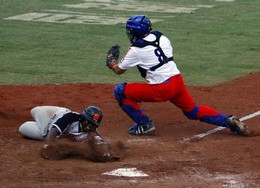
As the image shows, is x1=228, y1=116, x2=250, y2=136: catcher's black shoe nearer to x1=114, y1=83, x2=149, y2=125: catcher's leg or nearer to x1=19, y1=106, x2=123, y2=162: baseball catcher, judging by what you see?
x1=114, y1=83, x2=149, y2=125: catcher's leg

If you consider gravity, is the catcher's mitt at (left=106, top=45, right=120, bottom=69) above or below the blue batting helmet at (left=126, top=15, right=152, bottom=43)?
below

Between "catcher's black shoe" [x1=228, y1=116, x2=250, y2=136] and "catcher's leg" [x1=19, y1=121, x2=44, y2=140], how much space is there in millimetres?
2403

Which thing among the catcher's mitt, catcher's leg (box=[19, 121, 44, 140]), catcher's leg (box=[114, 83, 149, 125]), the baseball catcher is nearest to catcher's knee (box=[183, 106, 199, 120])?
catcher's leg (box=[114, 83, 149, 125])

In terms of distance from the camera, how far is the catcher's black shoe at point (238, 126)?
976 centimetres

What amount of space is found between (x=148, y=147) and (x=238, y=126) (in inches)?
49.2

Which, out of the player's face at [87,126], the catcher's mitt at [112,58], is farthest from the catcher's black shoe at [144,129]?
the player's face at [87,126]

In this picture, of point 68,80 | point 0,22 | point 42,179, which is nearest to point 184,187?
point 42,179

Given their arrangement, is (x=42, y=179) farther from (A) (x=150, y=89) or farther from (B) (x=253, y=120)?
(B) (x=253, y=120)

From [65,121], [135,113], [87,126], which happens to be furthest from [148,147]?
[65,121]

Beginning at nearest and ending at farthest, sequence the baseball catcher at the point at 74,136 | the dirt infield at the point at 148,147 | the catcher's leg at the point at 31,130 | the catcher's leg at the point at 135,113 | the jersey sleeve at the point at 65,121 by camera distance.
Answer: the dirt infield at the point at 148,147, the baseball catcher at the point at 74,136, the jersey sleeve at the point at 65,121, the catcher's leg at the point at 31,130, the catcher's leg at the point at 135,113

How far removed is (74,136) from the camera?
915 centimetres

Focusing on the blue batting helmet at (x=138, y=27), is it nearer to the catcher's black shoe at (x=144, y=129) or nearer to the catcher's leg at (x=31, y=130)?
the catcher's black shoe at (x=144, y=129)

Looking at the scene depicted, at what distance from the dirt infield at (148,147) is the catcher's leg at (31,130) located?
14 cm

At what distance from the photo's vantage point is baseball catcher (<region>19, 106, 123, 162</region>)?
8.69 metres
